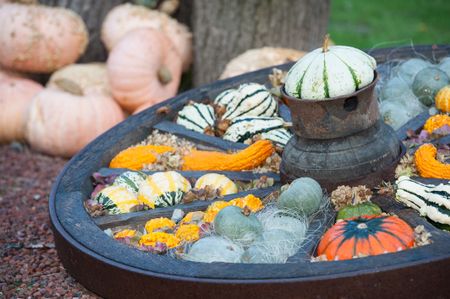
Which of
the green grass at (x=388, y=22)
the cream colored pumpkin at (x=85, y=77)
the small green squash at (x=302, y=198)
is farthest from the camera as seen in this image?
the green grass at (x=388, y=22)

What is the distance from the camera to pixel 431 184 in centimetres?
315

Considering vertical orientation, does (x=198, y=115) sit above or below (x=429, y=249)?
below

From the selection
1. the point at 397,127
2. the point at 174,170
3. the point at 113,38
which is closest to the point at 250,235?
the point at 174,170

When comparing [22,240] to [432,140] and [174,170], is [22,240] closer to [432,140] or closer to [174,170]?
[174,170]

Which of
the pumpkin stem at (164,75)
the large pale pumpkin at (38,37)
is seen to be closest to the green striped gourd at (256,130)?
the pumpkin stem at (164,75)

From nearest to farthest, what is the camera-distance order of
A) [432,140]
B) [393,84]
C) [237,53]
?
1. [432,140]
2. [393,84]
3. [237,53]

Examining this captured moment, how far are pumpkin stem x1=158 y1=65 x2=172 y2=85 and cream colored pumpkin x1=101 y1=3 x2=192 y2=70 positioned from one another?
1.30ft

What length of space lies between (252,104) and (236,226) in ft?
4.83

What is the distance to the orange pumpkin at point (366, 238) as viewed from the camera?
2686mm

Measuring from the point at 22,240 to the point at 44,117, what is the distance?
2.04 m

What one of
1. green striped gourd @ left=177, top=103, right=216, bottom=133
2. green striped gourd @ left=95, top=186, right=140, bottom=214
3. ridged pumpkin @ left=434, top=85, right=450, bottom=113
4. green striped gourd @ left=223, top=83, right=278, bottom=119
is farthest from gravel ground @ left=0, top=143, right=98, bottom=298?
ridged pumpkin @ left=434, top=85, right=450, bottom=113

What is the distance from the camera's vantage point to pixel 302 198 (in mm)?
3041

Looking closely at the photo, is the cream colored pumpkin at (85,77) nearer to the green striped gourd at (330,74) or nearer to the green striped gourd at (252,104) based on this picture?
the green striped gourd at (252,104)

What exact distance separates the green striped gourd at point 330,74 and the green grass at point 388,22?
479 centimetres
